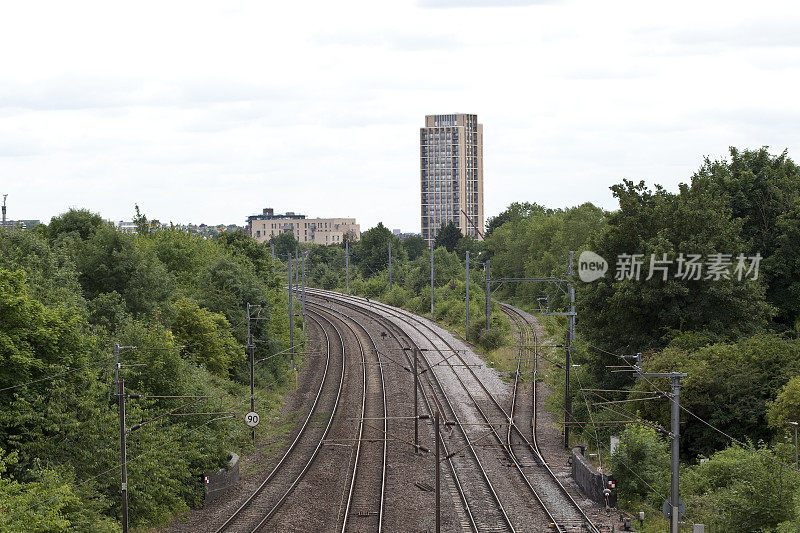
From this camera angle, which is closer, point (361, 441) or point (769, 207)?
point (361, 441)

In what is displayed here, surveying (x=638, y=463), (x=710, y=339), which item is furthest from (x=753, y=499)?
(x=710, y=339)

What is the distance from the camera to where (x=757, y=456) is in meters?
20.8

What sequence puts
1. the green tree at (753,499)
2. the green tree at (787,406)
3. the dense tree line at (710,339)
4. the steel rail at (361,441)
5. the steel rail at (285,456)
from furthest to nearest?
1. the steel rail at (361,441)
2. the steel rail at (285,456)
3. the green tree at (787,406)
4. the dense tree line at (710,339)
5. the green tree at (753,499)

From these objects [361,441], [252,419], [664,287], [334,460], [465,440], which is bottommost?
[334,460]

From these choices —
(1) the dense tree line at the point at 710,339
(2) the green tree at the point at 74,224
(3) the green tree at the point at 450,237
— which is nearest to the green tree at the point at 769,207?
(1) the dense tree line at the point at 710,339

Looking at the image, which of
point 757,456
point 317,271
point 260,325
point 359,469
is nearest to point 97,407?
point 359,469

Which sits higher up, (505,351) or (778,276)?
(778,276)

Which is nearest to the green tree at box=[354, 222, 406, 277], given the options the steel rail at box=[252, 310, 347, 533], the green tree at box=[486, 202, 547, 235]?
the green tree at box=[486, 202, 547, 235]

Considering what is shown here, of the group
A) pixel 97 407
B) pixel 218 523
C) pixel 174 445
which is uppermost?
pixel 97 407

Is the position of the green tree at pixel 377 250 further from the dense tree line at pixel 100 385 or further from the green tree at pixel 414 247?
the dense tree line at pixel 100 385

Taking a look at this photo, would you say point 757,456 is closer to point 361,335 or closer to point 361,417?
point 361,417

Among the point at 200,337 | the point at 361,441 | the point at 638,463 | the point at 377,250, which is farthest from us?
the point at 377,250

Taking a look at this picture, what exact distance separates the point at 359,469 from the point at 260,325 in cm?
1996

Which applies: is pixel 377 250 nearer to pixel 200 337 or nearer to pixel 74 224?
pixel 74 224
